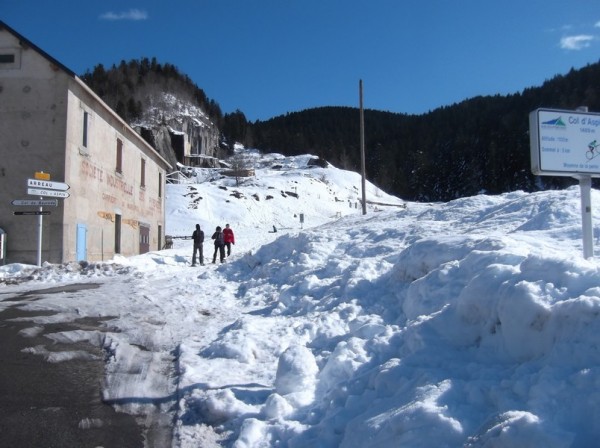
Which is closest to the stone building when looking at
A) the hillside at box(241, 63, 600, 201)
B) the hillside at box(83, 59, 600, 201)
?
the hillside at box(83, 59, 600, 201)

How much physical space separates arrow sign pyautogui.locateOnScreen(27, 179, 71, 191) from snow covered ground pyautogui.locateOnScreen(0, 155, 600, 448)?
376 centimetres

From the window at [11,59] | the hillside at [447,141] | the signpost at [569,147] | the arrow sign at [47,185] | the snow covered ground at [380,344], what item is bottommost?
the snow covered ground at [380,344]

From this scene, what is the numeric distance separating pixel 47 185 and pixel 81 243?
9.37ft

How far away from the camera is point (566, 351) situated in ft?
9.43

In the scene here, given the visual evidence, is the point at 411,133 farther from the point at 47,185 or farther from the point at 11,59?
the point at 47,185

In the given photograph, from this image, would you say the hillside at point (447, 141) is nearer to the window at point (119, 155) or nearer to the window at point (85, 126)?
the window at point (119, 155)

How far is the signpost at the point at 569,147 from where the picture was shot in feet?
17.5

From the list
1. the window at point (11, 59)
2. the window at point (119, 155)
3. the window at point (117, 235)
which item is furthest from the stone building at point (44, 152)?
the window at point (119, 155)

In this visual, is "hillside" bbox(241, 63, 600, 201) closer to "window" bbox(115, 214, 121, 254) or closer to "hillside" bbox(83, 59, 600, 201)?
"hillside" bbox(83, 59, 600, 201)

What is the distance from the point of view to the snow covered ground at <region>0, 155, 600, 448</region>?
→ 2.80 meters

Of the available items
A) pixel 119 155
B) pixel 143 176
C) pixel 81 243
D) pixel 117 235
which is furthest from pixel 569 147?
pixel 143 176

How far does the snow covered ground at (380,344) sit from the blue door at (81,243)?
490cm

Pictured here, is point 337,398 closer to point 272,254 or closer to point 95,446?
point 95,446

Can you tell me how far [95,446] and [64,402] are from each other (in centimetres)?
99
